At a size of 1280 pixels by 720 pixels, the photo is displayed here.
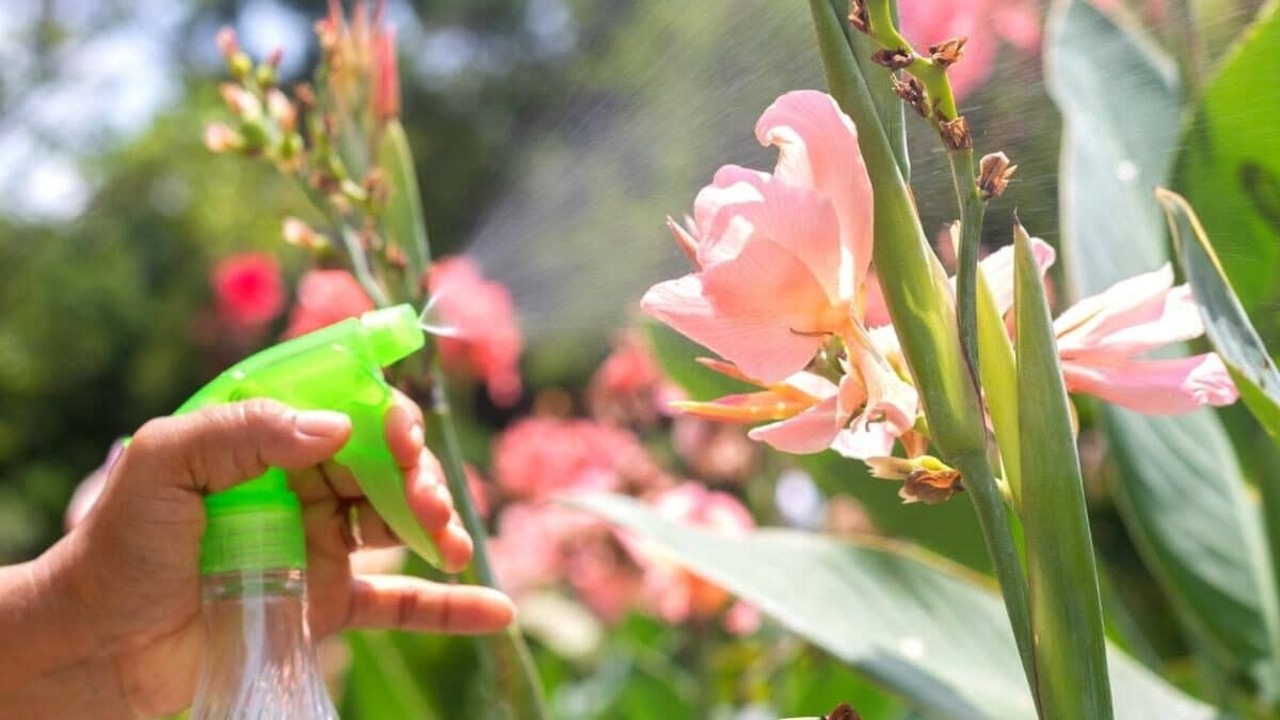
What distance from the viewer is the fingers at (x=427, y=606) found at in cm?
65

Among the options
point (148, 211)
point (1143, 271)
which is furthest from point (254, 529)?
point (148, 211)

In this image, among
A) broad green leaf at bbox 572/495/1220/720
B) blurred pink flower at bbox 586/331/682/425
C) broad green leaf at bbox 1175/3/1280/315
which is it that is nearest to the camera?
broad green leaf at bbox 1175/3/1280/315

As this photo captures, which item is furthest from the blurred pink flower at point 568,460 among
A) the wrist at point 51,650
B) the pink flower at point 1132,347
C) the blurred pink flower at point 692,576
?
the pink flower at point 1132,347

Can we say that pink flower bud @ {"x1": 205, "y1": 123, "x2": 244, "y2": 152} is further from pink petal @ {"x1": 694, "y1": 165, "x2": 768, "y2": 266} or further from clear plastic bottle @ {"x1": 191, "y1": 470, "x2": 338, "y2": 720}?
pink petal @ {"x1": 694, "y1": 165, "x2": 768, "y2": 266}

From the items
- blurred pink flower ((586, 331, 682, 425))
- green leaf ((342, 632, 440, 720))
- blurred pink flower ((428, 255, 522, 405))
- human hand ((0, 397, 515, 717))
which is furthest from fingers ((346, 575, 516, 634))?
blurred pink flower ((586, 331, 682, 425))

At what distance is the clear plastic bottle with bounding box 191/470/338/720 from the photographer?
0.49 meters

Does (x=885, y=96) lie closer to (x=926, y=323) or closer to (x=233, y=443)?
(x=926, y=323)

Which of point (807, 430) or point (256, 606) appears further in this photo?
point (256, 606)

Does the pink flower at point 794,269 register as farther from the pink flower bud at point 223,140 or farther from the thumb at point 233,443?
the pink flower bud at point 223,140

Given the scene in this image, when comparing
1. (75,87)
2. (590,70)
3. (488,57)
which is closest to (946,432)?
(590,70)

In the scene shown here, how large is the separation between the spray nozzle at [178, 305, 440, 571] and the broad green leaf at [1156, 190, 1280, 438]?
251mm

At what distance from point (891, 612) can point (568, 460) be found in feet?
3.36

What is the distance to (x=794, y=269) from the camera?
358 mm

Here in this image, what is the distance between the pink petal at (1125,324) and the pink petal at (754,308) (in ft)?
0.24
